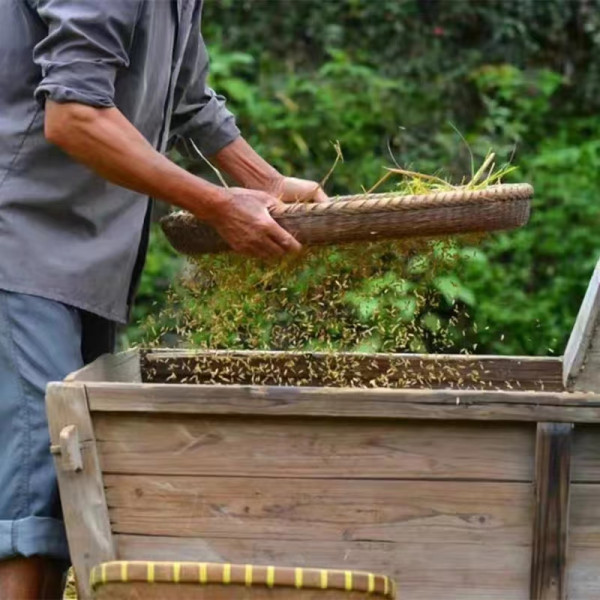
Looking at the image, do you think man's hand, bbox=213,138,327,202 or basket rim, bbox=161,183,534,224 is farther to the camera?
man's hand, bbox=213,138,327,202

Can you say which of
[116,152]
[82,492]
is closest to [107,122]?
[116,152]

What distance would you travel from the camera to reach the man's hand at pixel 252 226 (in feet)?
8.04

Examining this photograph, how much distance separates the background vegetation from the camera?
626cm

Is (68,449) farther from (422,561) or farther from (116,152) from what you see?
(422,561)

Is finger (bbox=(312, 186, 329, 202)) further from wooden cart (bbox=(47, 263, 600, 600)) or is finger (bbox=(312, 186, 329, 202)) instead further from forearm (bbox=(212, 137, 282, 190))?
wooden cart (bbox=(47, 263, 600, 600))

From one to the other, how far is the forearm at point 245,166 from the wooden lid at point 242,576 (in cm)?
115

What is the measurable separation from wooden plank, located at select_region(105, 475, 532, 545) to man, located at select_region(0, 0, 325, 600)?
A: 0.99 ft

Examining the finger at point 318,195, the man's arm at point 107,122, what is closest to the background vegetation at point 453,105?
the finger at point 318,195

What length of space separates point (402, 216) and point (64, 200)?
0.69m

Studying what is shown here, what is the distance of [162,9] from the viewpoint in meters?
2.56

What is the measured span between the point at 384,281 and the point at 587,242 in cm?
387

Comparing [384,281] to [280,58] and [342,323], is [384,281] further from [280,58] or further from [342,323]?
[280,58]

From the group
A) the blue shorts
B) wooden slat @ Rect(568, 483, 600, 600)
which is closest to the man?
the blue shorts

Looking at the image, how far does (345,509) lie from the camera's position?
7.63 ft
